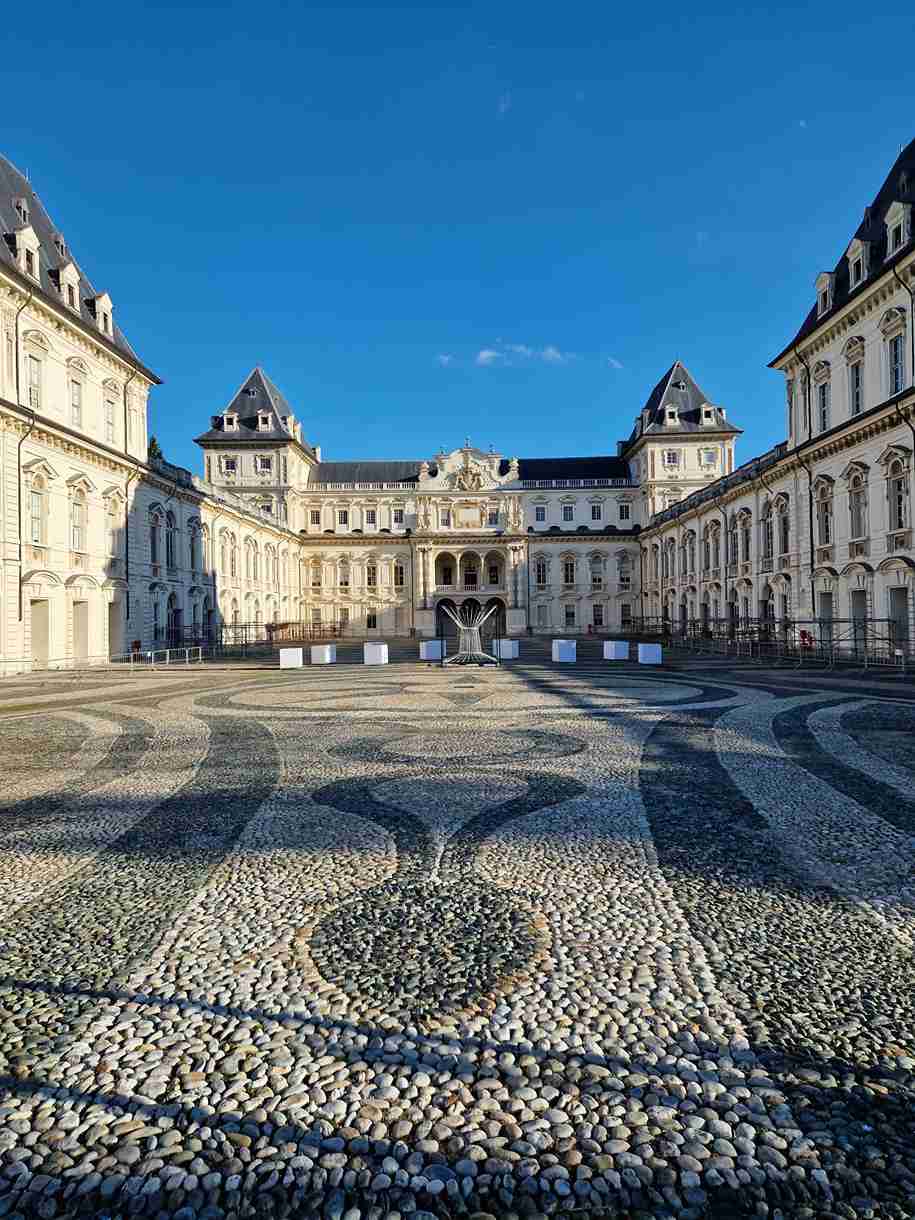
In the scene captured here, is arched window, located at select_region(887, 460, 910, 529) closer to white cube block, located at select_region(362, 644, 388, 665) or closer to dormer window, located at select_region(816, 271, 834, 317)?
dormer window, located at select_region(816, 271, 834, 317)

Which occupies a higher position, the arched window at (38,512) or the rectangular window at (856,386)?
the rectangular window at (856,386)

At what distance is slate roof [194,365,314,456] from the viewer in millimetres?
60906

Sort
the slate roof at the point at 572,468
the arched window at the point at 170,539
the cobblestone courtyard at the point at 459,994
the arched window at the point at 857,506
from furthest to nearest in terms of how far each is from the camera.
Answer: the slate roof at the point at 572,468, the arched window at the point at 170,539, the arched window at the point at 857,506, the cobblestone courtyard at the point at 459,994

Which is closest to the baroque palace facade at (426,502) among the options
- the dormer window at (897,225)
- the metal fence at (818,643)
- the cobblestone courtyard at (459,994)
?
the dormer window at (897,225)

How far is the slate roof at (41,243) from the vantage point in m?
25.6

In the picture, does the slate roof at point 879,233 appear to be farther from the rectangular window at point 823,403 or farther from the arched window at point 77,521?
the arched window at point 77,521

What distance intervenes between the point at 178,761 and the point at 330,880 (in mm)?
5234

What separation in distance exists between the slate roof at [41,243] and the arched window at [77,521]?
22.9 feet

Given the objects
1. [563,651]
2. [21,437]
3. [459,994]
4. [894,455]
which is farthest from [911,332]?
[21,437]

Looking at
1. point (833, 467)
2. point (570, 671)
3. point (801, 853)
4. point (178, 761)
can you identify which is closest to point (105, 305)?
point (570, 671)

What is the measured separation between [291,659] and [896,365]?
971 inches

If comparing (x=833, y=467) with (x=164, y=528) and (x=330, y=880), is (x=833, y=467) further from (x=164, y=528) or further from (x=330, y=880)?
(x=164, y=528)

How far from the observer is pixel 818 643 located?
2891cm

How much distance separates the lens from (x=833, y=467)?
93.0ft
